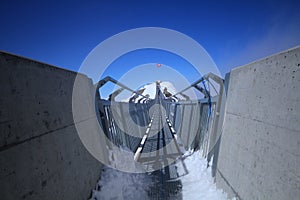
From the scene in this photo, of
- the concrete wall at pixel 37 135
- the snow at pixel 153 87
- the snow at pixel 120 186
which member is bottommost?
the snow at pixel 120 186

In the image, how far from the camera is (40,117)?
1802 mm

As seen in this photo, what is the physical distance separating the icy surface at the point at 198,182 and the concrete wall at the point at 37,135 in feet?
6.94

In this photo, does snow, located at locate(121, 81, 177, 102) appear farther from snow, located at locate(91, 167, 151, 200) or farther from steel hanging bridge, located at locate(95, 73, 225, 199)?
snow, located at locate(91, 167, 151, 200)

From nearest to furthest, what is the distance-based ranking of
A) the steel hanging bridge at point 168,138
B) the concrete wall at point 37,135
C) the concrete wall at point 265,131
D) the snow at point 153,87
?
the concrete wall at point 37,135, the concrete wall at point 265,131, the steel hanging bridge at point 168,138, the snow at point 153,87

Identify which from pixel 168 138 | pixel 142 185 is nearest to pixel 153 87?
pixel 168 138

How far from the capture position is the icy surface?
3.08 m

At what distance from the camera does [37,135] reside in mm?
1712

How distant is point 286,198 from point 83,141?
2.85 m

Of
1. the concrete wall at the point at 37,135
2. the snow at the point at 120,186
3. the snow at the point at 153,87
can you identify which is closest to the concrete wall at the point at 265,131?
the snow at the point at 120,186

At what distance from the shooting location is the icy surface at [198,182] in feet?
10.1

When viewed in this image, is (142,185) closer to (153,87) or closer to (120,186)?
(120,186)

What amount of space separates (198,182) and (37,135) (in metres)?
3.48

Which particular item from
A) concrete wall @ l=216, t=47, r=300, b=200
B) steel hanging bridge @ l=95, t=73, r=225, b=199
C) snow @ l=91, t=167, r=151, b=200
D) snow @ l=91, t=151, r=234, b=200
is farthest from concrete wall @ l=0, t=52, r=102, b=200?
concrete wall @ l=216, t=47, r=300, b=200

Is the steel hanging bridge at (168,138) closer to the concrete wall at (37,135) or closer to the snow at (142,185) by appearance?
the snow at (142,185)
